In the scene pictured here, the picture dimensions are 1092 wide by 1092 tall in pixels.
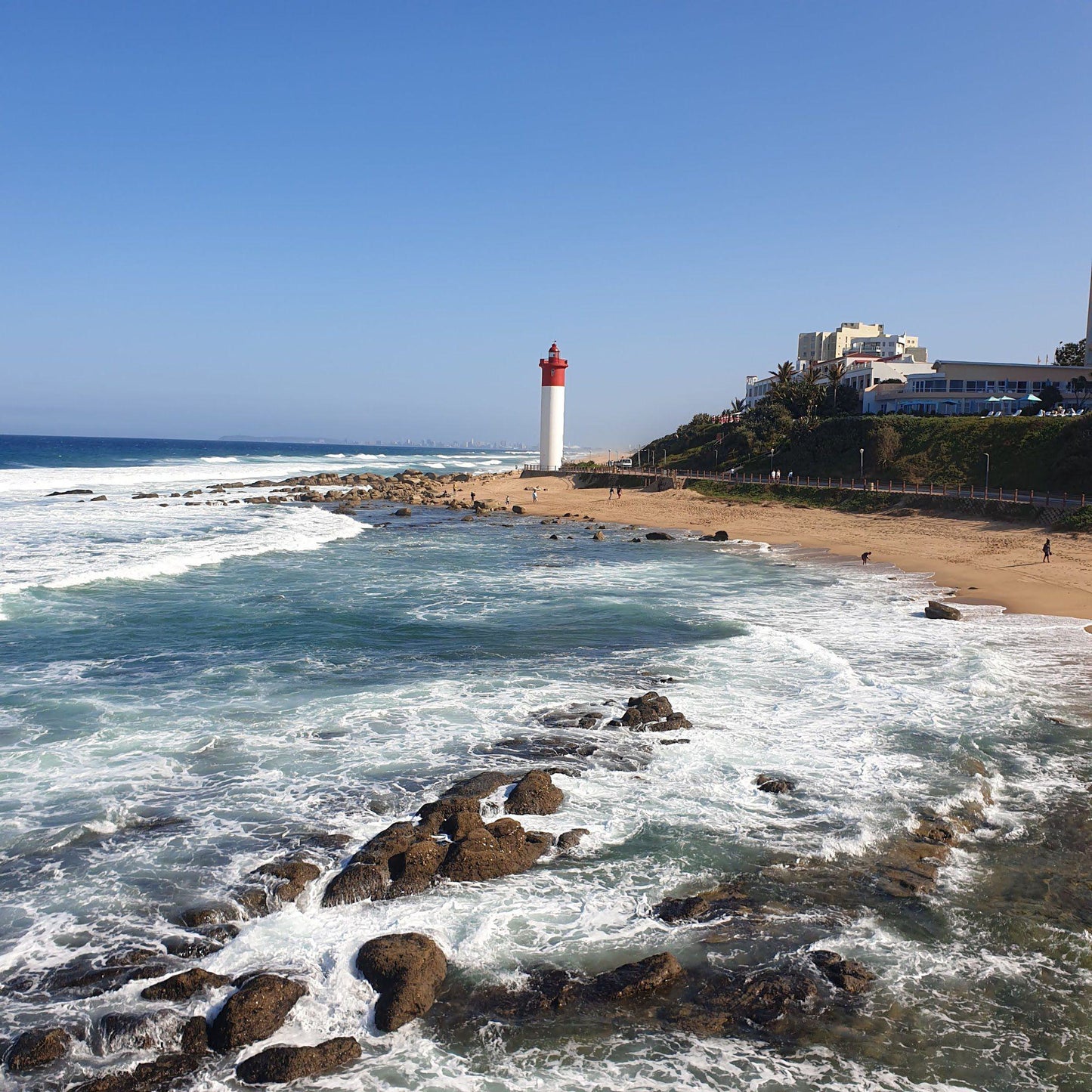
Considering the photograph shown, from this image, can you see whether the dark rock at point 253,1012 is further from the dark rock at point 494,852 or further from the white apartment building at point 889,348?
the white apartment building at point 889,348

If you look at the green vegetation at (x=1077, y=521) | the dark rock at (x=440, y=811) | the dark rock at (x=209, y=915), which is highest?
the green vegetation at (x=1077, y=521)

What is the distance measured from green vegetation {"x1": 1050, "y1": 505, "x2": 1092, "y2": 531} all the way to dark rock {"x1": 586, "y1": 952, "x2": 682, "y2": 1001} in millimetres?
31120

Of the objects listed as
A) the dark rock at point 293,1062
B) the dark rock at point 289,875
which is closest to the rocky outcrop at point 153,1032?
the dark rock at point 293,1062

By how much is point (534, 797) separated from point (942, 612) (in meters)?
14.4

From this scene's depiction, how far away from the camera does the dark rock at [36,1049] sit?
623 cm

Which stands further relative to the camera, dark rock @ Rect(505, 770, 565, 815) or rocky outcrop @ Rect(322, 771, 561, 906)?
dark rock @ Rect(505, 770, 565, 815)

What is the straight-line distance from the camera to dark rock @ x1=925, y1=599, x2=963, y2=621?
2041cm

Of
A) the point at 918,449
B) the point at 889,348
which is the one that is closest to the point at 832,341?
the point at 889,348

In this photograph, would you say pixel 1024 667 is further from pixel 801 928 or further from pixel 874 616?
pixel 801 928

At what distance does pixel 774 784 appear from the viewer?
35.7 ft

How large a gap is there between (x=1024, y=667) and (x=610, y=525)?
2850 centimetres

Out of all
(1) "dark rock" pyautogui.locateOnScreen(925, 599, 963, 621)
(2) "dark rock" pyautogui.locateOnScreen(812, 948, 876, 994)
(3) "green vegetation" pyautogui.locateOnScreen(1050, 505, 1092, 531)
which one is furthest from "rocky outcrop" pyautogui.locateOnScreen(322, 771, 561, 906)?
(3) "green vegetation" pyautogui.locateOnScreen(1050, 505, 1092, 531)

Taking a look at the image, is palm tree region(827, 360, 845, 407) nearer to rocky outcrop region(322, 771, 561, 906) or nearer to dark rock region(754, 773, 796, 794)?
dark rock region(754, 773, 796, 794)

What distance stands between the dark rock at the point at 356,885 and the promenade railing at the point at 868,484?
33.9m
